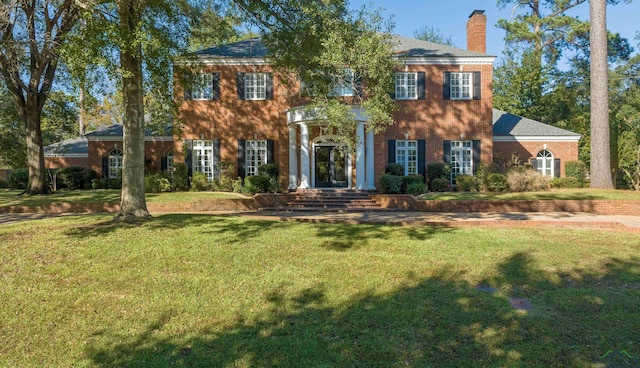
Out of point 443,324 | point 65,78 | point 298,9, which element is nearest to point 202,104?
point 65,78

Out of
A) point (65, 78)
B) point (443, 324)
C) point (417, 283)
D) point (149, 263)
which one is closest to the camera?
point (443, 324)

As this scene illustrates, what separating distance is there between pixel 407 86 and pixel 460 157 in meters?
4.41

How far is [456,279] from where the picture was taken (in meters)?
6.10

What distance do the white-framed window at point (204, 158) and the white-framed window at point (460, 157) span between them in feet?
39.6

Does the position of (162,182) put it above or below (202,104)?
below

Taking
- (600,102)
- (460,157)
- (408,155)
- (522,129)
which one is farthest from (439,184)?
(522,129)

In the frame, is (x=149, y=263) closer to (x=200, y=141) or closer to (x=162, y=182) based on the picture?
(x=162, y=182)

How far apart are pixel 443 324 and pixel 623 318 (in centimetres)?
214

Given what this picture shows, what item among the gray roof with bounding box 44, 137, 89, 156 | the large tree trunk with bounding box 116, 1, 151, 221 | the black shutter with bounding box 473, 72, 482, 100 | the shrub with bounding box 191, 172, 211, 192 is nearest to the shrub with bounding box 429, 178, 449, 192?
the black shutter with bounding box 473, 72, 482, 100

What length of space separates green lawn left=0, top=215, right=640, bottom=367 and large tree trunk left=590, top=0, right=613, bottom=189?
11461 millimetres

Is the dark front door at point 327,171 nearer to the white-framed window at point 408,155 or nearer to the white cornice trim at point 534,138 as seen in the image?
the white-framed window at point 408,155

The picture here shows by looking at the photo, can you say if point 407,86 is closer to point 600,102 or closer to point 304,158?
point 304,158

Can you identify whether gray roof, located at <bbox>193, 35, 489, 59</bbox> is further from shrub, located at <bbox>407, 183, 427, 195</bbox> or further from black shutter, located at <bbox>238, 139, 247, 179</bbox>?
shrub, located at <bbox>407, 183, 427, 195</bbox>

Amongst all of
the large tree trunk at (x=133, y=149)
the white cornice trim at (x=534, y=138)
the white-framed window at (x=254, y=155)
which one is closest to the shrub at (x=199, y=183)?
the white-framed window at (x=254, y=155)
